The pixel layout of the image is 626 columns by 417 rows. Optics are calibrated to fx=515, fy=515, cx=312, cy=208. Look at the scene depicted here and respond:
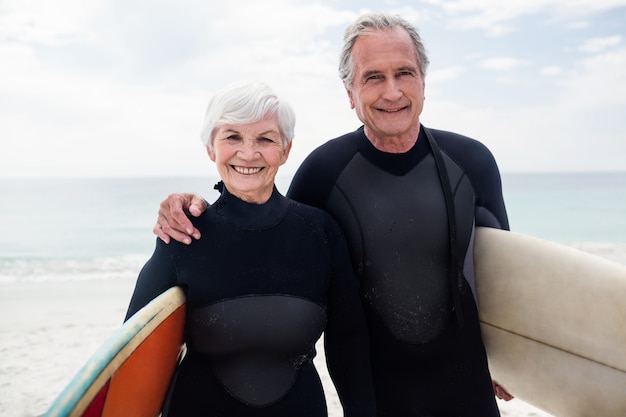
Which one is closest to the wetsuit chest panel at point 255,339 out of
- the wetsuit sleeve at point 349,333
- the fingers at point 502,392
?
the wetsuit sleeve at point 349,333

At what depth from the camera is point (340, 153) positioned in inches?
82.8

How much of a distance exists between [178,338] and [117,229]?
25234mm

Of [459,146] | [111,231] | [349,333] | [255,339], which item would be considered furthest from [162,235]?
[111,231]

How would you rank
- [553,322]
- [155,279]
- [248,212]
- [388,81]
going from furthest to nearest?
[553,322] < [388,81] < [248,212] < [155,279]

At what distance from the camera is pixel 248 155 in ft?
5.17

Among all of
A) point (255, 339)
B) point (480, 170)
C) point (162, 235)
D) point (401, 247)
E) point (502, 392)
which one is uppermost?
point (480, 170)

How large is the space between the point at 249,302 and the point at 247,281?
0.06 m

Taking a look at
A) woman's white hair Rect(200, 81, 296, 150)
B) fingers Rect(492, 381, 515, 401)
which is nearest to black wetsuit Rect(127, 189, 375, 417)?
woman's white hair Rect(200, 81, 296, 150)

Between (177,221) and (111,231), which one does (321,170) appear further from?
(111,231)

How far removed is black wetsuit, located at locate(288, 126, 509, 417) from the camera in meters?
1.96

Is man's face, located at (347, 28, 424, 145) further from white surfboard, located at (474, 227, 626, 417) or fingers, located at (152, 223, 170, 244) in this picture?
fingers, located at (152, 223, 170, 244)

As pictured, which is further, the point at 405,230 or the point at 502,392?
the point at 502,392

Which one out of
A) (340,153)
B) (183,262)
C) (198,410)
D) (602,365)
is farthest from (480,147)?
(198,410)

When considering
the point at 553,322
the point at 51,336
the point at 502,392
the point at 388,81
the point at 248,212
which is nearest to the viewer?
the point at 248,212
